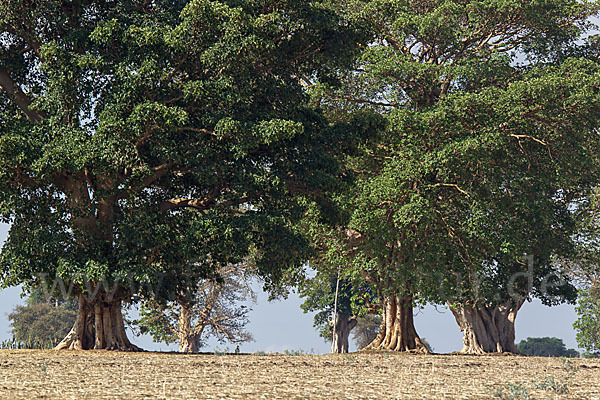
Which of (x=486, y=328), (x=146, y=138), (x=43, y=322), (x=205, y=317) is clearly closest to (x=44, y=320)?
(x=43, y=322)

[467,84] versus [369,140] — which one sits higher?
[467,84]

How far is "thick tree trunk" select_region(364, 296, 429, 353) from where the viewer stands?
1248 inches

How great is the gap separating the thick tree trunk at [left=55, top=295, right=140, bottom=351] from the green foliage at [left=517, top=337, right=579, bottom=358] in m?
91.6

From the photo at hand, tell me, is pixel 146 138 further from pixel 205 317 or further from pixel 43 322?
pixel 43 322

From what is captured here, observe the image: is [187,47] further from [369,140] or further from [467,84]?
[467,84]

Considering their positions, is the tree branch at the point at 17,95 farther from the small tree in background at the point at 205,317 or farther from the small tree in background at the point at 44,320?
the small tree in background at the point at 44,320

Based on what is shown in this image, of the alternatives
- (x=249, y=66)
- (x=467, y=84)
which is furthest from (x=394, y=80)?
(x=249, y=66)

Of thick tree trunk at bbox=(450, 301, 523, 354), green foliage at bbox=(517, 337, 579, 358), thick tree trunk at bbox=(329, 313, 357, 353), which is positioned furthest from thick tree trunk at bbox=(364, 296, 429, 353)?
green foliage at bbox=(517, 337, 579, 358)

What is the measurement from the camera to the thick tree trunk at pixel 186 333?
49.4 metres

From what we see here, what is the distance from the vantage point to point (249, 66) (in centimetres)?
2311

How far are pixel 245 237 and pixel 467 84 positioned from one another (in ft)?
45.9

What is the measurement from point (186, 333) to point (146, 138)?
97.6 ft

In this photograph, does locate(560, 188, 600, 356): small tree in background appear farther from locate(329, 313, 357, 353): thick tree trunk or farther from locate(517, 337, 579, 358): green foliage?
locate(517, 337, 579, 358): green foliage

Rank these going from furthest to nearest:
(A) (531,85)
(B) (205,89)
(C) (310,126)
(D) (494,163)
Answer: (D) (494,163) < (A) (531,85) < (C) (310,126) < (B) (205,89)
